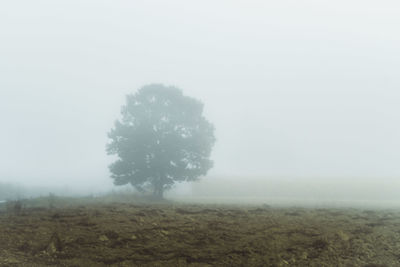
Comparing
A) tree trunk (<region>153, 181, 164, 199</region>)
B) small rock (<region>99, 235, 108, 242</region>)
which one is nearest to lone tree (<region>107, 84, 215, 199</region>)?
tree trunk (<region>153, 181, 164, 199</region>)

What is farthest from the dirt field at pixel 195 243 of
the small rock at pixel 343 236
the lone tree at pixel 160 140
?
the lone tree at pixel 160 140

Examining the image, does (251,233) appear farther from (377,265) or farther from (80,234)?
(80,234)

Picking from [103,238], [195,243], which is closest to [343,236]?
[195,243]

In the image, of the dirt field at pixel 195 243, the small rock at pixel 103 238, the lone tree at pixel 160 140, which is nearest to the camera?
the dirt field at pixel 195 243

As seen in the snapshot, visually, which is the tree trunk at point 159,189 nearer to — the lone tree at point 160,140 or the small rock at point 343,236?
the lone tree at point 160,140

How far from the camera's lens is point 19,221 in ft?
45.3

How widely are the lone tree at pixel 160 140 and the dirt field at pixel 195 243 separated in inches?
796

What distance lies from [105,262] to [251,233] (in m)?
5.40

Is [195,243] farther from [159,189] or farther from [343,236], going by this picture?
[159,189]

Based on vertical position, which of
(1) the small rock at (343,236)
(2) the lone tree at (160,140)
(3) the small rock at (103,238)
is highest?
(2) the lone tree at (160,140)

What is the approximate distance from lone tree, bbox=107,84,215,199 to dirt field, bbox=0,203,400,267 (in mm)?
20211

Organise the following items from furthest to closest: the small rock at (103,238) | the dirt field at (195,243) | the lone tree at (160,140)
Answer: the lone tree at (160,140), the small rock at (103,238), the dirt field at (195,243)

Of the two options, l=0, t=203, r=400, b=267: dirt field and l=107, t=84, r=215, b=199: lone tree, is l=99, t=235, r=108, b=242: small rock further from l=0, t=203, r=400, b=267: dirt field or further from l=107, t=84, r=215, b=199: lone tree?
l=107, t=84, r=215, b=199: lone tree

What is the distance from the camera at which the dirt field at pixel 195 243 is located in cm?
830
